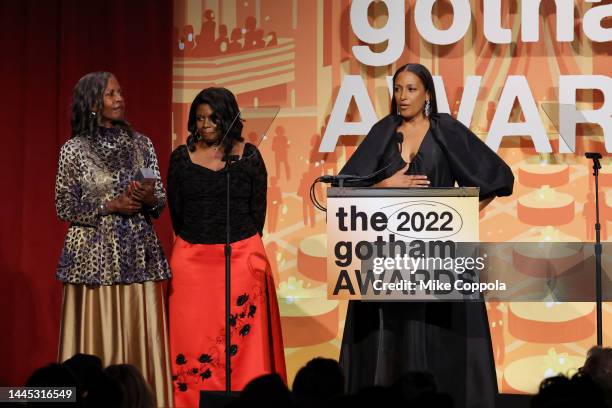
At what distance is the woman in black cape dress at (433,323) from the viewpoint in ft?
16.8

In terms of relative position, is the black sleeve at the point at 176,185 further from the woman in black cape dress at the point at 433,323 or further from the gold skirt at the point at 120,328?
the woman in black cape dress at the point at 433,323

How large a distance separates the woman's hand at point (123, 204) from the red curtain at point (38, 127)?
6.36ft

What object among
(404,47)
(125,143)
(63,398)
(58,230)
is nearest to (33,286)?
(58,230)

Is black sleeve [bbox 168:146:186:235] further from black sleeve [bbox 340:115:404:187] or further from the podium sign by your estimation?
the podium sign

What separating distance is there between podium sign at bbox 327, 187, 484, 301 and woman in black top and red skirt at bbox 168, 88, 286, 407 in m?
0.96

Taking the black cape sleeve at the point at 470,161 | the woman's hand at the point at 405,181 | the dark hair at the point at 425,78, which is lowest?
the woman's hand at the point at 405,181

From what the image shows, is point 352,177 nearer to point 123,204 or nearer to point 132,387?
point 123,204

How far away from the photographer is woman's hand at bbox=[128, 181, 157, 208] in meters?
5.26

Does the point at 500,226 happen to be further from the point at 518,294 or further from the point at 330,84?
the point at 518,294

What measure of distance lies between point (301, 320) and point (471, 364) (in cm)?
239

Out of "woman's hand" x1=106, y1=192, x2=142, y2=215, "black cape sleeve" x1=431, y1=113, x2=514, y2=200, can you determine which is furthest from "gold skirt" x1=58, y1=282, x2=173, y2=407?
"black cape sleeve" x1=431, y1=113, x2=514, y2=200

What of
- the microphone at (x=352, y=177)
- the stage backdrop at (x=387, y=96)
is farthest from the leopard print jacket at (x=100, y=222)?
the stage backdrop at (x=387, y=96)

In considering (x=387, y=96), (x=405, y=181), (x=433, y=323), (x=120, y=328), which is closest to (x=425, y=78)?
(x=405, y=181)

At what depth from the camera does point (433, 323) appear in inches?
202
